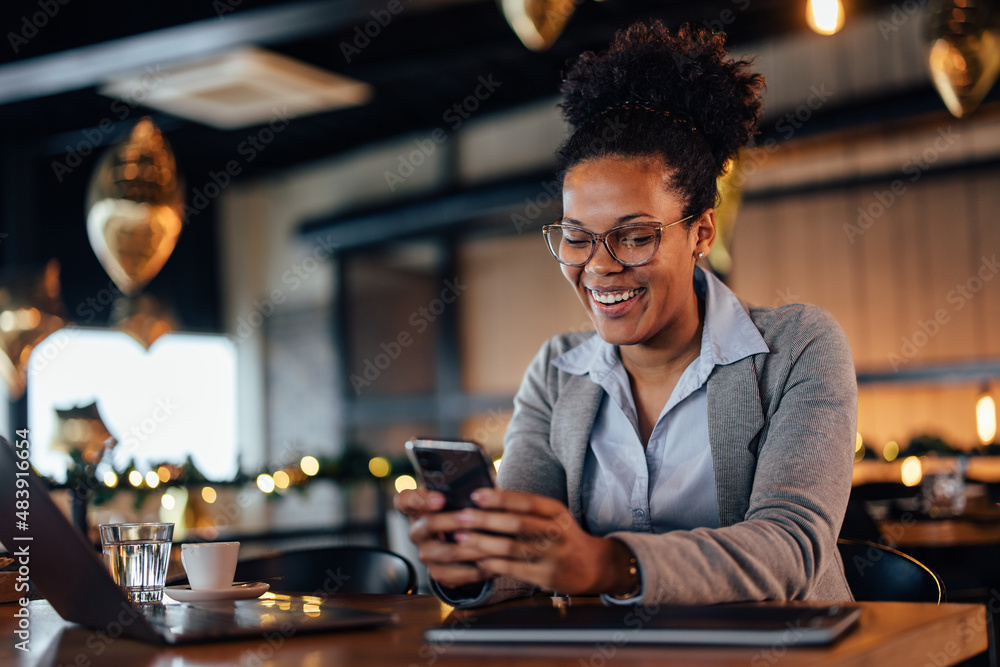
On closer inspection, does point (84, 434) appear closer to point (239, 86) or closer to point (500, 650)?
point (500, 650)

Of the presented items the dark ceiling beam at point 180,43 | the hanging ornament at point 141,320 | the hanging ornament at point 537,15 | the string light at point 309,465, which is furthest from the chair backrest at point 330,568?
the hanging ornament at point 141,320

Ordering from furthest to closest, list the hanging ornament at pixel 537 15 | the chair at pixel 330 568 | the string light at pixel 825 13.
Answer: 1. the string light at pixel 825 13
2. the hanging ornament at pixel 537 15
3. the chair at pixel 330 568

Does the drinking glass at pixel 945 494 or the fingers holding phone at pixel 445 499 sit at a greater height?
the fingers holding phone at pixel 445 499

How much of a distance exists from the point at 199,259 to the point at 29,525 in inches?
301

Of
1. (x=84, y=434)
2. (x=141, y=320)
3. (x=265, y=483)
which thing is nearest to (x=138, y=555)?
(x=84, y=434)

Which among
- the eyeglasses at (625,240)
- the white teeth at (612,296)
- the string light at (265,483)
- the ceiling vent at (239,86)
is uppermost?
the ceiling vent at (239,86)

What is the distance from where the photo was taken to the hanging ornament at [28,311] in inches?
158

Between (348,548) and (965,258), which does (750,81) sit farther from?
(965,258)

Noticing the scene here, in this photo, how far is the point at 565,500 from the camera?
63.6 inches

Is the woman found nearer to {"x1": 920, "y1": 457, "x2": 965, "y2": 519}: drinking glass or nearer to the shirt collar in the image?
the shirt collar

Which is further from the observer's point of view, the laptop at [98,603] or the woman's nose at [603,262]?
the woman's nose at [603,262]

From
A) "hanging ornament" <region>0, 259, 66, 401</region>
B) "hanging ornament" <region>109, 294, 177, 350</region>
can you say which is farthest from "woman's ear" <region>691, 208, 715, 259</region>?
"hanging ornament" <region>109, 294, 177, 350</region>

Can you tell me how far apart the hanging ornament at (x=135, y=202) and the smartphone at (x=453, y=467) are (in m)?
2.81

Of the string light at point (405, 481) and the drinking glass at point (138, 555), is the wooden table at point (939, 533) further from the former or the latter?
the string light at point (405, 481)
